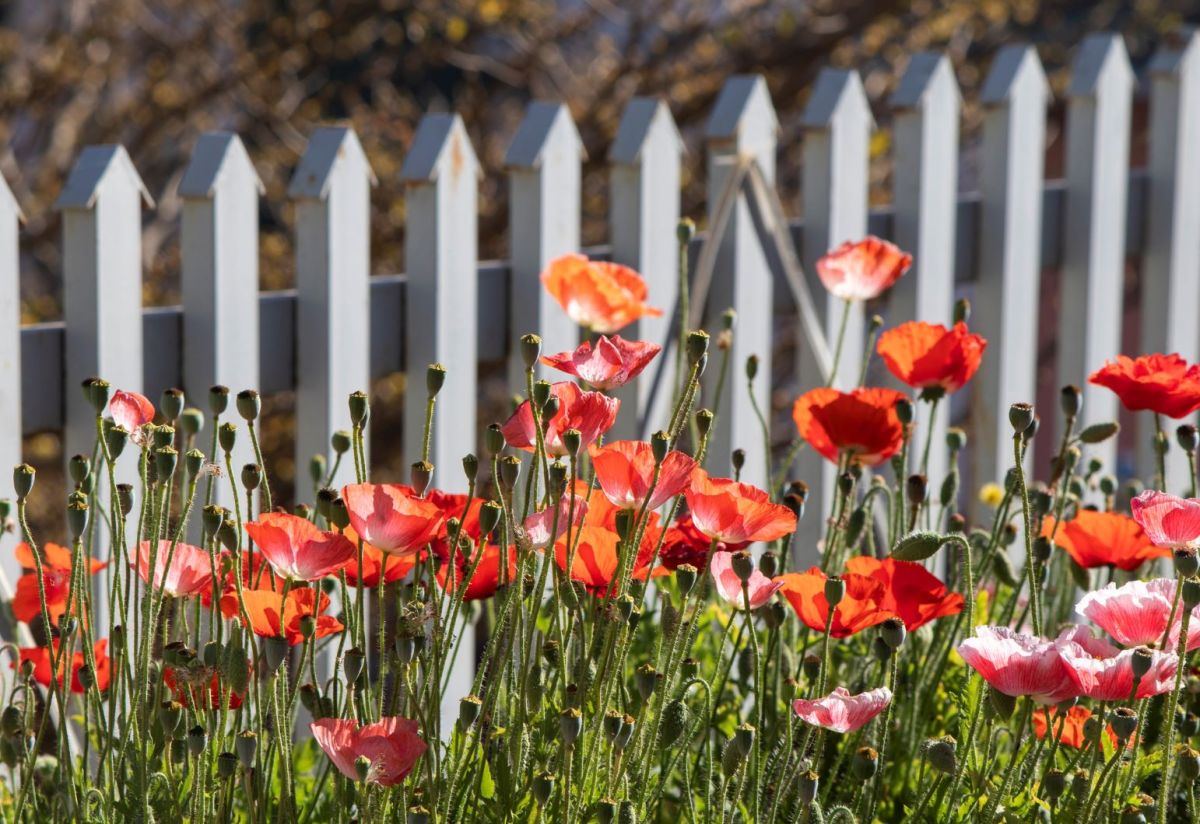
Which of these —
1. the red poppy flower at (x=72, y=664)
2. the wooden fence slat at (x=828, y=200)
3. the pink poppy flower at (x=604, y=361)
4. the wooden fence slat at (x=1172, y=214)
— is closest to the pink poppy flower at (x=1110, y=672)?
the pink poppy flower at (x=604, y=361)

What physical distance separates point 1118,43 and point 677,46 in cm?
165

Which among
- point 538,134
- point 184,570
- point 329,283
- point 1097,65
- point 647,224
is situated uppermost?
point 1097,65

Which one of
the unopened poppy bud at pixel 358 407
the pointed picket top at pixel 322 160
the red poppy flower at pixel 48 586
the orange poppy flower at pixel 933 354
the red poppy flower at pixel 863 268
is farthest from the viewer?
the pointed picket top at pixel 322 160

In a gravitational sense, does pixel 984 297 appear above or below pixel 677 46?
below

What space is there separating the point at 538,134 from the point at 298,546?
4.57 feet

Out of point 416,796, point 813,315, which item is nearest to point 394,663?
point 416,796

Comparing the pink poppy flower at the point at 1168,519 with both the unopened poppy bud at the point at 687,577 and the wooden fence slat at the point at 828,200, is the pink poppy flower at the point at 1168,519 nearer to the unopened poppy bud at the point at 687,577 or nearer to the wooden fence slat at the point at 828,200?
the unopened poppy bud at the point at 687,577

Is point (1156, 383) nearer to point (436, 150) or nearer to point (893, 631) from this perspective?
point (893, 631)

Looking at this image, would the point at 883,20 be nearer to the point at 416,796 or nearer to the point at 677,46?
the point at 677,46

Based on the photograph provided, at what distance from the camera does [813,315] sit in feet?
8.07

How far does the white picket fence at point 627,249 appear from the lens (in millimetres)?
1865

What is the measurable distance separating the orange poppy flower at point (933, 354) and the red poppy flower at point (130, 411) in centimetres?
63

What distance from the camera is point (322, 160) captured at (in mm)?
2018

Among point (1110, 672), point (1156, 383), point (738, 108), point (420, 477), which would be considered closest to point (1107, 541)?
point (1156, 383)
